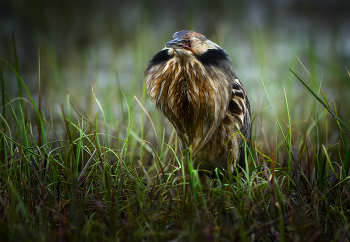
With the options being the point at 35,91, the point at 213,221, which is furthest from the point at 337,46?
the point at 35,91

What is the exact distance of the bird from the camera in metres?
0.87

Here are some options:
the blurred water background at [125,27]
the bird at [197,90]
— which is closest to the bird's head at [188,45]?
the bird at [197,90]

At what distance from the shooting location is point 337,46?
5.86 ft

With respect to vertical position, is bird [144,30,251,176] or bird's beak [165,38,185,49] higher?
bird's beak [165,38,185,49]

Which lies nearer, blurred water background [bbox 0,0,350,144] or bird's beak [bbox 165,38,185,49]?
bird's beak [bbox 165,38,185,49]

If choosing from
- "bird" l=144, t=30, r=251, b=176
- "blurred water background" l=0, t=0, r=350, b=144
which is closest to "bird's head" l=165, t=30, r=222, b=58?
"bird" l=144, t=30, r=251, b=176

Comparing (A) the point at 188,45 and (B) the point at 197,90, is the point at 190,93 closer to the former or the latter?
(B) the point at 197,90

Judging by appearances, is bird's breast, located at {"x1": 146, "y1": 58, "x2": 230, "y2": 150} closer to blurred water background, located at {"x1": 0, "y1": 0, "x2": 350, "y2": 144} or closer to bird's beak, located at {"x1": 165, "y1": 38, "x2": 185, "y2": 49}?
bird's beak, located at {"x1": 165, "y1": 38, "x2": 185, "y2": 49}

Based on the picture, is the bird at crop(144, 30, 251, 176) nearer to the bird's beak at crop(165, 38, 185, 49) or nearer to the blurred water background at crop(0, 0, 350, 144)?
the bird's beak at crop(165, 38, 185, 49)

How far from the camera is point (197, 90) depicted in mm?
898

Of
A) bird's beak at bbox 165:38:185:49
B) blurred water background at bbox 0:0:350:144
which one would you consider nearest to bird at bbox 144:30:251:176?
bird's beak at bbox 165:38:185:49

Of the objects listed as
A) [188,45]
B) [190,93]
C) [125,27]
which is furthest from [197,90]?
[125,27]

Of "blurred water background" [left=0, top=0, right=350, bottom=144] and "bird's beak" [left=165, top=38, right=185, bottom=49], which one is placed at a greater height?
"blurred water background" [left=0, top=0, right=350, bottom=144]

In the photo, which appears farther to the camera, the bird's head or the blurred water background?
the blurred water background
